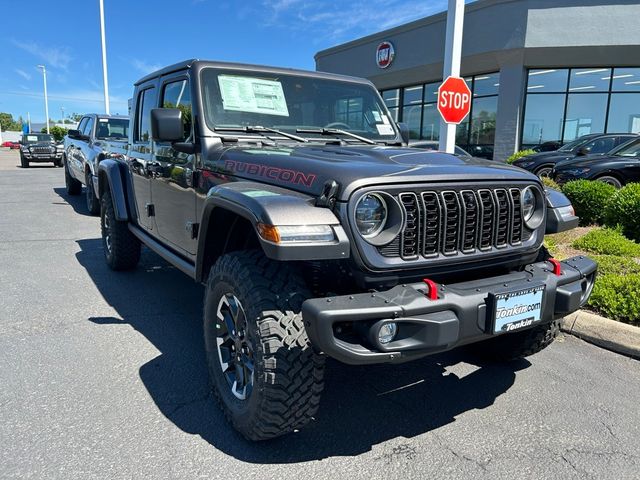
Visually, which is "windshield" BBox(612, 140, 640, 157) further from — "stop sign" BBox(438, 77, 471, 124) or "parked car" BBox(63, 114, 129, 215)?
"parked car" BBox(63, 114, 129, 215)

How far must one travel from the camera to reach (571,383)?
3.29m

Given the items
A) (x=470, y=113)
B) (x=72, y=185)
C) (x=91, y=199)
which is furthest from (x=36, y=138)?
(x=470, y=113)

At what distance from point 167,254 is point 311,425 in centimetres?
197

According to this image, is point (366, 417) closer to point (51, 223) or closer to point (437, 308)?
point (437, 308)

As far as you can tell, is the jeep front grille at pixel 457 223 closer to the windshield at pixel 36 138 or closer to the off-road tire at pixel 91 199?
the off-road tire at pixel 91 199

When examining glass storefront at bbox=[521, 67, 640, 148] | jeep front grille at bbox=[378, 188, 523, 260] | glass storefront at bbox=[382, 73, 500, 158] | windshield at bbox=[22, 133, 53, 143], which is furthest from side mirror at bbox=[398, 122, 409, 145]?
windshield at bbox=[22, 133, 53, 143]

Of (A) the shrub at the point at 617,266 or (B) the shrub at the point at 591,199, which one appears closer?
(A) the shrub at the point at 617,266

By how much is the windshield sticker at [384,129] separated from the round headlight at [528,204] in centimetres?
148

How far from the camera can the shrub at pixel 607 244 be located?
5688mm

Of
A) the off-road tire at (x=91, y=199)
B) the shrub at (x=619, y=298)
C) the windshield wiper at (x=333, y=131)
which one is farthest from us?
the off-road tire at (x=91, y=199)

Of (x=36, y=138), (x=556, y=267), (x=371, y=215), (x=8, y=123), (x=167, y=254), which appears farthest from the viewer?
(x=8, y=123)

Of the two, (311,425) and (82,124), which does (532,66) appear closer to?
(82,124)

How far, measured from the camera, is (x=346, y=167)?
243cm

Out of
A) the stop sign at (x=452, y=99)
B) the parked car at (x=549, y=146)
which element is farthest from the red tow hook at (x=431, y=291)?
the parked car at (x=549, y=146)
